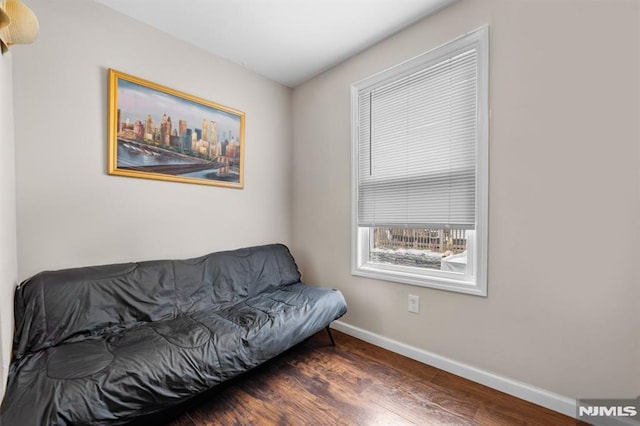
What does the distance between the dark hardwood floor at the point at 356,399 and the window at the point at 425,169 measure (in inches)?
23.6

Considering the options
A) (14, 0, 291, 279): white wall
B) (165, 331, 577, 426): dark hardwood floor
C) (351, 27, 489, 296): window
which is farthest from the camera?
(351, 27, 489, 296): window

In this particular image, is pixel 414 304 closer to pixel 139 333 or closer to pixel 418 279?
pixel 418 279

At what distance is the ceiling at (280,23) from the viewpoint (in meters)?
1.76

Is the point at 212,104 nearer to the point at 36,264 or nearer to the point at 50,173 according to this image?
the point at 50,173

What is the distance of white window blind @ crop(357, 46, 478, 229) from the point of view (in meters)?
1.75

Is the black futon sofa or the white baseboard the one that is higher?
the black futon sofa

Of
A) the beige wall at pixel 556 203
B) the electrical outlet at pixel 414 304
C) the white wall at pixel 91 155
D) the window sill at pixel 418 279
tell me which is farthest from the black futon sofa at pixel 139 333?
the beige wall at pixel 556 203

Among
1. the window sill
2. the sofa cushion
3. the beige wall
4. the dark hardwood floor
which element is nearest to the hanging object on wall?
the sofa cushion

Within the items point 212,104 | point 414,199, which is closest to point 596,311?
point 414,199

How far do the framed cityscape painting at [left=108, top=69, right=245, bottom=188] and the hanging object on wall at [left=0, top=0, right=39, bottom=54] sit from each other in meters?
0.74

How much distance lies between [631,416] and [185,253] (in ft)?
9.05

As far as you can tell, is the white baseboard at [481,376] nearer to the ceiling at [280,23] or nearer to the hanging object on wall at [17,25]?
the ceiling at [280,23]

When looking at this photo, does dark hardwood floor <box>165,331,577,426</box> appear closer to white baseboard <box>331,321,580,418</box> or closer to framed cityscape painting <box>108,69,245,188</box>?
white baseboard <box>331,321,580,418</box>

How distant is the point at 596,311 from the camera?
1.32 m
